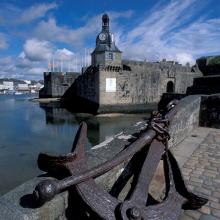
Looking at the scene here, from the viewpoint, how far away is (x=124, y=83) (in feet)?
91.0

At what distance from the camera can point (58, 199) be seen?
155 cm

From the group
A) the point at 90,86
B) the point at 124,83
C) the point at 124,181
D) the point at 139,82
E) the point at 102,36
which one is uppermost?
the point at 102,36

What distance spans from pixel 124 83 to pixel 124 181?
26.1 meters

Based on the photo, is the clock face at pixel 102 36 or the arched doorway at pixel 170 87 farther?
the clock face at pixel 102 36

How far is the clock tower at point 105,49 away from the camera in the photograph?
37.5 meters

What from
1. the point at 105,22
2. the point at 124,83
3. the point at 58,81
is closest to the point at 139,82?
the point at 124,83

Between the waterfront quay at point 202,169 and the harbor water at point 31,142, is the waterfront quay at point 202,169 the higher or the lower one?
the higher one

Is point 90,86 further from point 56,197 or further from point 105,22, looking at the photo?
point 56,197

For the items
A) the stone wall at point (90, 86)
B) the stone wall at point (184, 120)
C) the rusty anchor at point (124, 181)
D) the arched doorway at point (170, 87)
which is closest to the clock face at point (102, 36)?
the stone wall at point (90, 86)

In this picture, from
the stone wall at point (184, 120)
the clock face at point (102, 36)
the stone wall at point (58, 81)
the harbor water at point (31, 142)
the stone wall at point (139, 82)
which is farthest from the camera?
the clock face at point (102, 36)

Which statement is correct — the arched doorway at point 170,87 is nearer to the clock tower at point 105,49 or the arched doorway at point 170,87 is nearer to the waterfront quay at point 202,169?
the clock tower at point 105,49

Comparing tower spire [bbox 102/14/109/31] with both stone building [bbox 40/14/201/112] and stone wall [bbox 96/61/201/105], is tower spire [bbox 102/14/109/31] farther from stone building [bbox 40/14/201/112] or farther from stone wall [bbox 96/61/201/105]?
stone wall [bbox 96/61/201/105]

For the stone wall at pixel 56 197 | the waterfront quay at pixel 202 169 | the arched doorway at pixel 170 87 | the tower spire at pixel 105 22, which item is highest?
the tower spire at pixel 105 22

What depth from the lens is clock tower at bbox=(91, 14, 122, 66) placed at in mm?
37531
